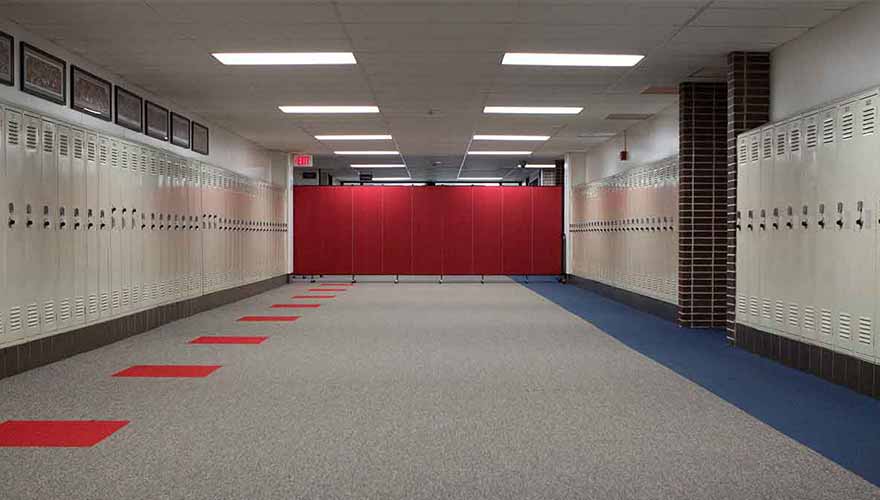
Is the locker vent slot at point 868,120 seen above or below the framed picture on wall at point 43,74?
below

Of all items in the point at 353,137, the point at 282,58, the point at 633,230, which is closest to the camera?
the point at 282,58

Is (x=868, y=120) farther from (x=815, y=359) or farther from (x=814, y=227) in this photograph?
(x=815, y=359)

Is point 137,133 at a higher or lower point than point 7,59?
lower

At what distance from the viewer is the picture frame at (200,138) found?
1034 centimetres

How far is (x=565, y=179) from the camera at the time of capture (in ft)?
53.4

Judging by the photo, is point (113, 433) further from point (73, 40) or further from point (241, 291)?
point (241, 291)

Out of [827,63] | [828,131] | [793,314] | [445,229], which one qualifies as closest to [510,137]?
[445,229]

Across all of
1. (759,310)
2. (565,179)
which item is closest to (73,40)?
(759,310)

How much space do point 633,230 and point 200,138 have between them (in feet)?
21.8

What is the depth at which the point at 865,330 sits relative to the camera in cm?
497

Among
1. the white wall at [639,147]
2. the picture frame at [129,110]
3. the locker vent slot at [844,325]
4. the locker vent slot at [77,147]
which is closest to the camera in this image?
the locker vent slot at [844,325]

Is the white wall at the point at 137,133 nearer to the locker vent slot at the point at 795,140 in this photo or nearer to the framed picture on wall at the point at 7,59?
the framed picture on wall at the point at 7,59

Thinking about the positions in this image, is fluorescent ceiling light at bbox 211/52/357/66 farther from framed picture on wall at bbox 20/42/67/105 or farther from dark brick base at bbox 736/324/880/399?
dark brick base at bbox 736/324/880/399

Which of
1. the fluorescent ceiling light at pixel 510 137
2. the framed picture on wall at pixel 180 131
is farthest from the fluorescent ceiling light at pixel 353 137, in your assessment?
the framed picture on wall at pixel 180 131
